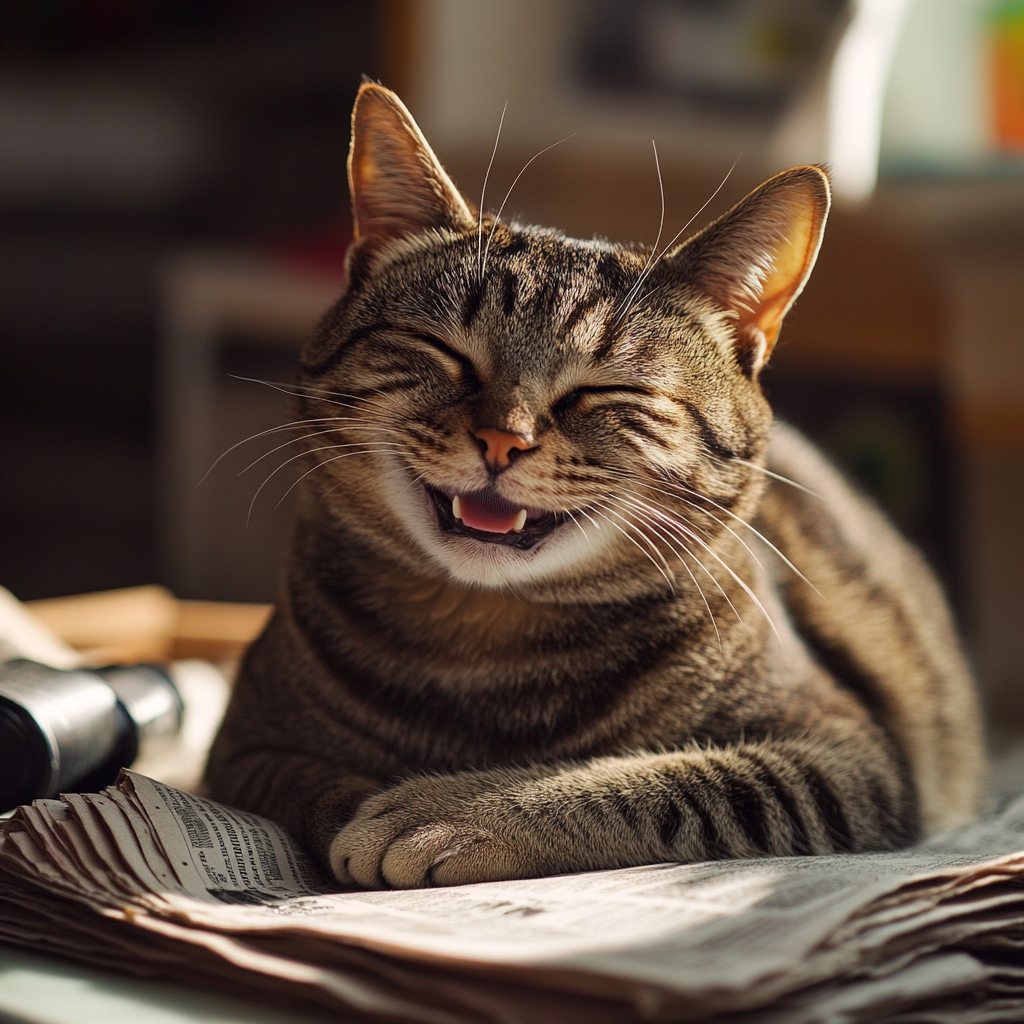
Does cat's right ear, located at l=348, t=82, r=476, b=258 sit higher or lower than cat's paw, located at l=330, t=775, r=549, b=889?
higher

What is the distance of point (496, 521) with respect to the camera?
89 cm

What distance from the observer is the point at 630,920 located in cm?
65

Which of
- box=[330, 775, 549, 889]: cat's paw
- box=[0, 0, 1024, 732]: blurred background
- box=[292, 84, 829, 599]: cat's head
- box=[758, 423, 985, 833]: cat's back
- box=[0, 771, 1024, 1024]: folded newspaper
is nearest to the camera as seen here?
box=[0, 771, 1024, 1024]: folded newspaper

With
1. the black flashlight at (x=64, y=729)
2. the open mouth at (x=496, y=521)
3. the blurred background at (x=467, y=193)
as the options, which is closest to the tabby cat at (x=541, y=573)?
the open mouth at (x=496, y=521)

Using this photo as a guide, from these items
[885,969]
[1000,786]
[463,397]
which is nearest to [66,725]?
[463,397]

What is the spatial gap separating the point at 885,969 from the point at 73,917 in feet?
1.69

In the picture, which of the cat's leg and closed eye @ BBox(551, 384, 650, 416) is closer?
the cat's leg

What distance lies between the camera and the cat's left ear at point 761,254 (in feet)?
3.00

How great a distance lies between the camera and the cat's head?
0.87m

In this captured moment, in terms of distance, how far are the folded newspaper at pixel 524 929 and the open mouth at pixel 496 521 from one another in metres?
0.28

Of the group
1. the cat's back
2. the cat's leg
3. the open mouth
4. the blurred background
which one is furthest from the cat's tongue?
the blurred background

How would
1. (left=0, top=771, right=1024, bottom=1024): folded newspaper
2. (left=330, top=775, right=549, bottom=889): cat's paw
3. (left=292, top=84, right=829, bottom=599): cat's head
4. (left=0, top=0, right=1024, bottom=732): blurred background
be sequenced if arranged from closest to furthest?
1. (left=0, top=771, right=1024, bottom=1024): folded newspaper
2. (left=330, top=775, right=549, bottom=889): cat's paw
3. (left=292, top=84, right=829, bottom=599): cat's head
4. (left=0, top=0, right=1024, bottom=732): blurred background

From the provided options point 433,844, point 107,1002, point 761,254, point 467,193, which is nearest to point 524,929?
point 433,844

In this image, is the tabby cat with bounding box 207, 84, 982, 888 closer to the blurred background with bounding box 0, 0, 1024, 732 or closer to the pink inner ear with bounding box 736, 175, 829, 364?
the pink inner ear with bounding box 736, 175, 829, 364
